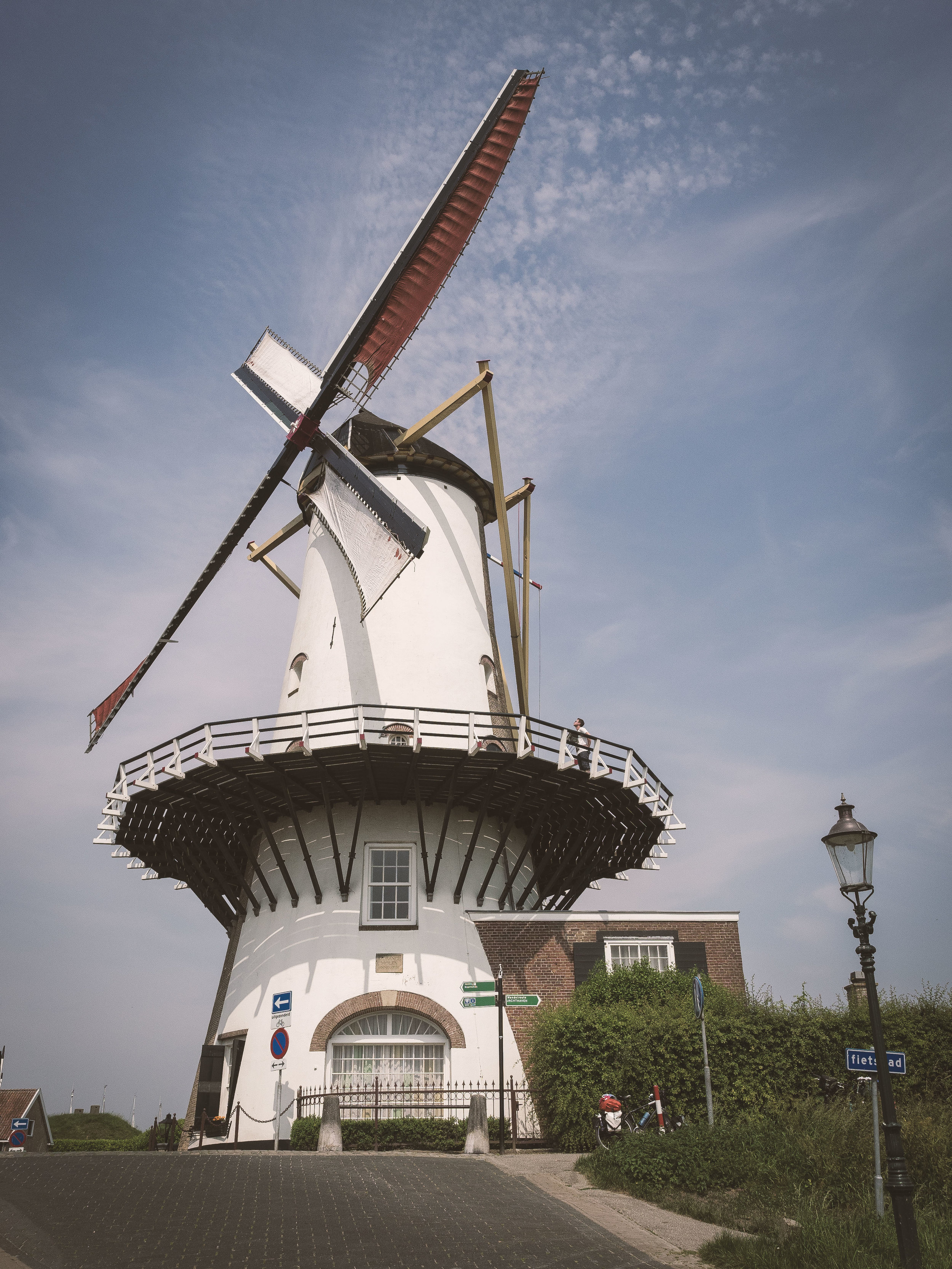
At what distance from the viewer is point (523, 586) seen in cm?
2239

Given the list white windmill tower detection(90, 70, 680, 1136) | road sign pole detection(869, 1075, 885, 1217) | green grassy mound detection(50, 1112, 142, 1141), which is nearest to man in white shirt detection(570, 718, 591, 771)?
white windmill tower detection(90, 70, 680, 1136)

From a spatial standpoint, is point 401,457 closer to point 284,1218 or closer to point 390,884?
point 390,884

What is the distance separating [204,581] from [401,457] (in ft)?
18.2

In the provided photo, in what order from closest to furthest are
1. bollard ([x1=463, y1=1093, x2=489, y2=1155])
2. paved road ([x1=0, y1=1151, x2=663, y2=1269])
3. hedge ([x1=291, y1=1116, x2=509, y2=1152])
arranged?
paved road ([x1=0, y1=1151, x2=663, y2=1269])
bollard ([x1=463, y1=1093, x2=489, y2=1155])
hedge ([x1=291, y1=1116, x2=509, y2=1152])

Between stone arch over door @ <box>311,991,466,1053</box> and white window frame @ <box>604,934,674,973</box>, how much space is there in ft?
10.7

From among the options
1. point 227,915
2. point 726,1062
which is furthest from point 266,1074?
point 726,1062

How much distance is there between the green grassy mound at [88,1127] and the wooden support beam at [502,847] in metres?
46.0

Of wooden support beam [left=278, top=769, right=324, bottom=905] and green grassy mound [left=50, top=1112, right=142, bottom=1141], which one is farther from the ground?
wooden support beam [left=278, top=769, right=324, bottom=905]

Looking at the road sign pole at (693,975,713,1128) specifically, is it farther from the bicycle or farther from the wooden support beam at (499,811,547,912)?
the wooden support beam at (499,811,547,912)

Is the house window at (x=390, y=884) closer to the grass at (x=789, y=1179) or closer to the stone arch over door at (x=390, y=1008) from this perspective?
the stone arch over door at (x=390, y=1008)

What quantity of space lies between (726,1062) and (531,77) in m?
18.8

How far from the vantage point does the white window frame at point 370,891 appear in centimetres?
1870

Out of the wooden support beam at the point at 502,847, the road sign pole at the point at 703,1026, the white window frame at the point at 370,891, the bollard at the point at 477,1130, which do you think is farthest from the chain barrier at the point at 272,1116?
the road sign pole at the point at 703,1026

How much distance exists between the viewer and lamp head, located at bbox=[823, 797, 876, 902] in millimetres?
9008
